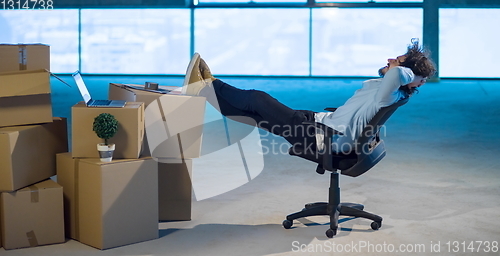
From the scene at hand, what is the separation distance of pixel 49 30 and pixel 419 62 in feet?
35.8

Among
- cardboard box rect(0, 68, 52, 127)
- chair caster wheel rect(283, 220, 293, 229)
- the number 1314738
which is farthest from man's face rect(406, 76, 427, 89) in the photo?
the number 1314738

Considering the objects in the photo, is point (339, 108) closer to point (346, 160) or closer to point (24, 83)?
point (346, 160)

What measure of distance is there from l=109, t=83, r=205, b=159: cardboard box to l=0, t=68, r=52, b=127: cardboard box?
45cm

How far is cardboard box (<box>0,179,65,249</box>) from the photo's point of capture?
252 centimetres

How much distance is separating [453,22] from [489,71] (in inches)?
48.5

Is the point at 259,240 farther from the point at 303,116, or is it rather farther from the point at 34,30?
the point at 34,30

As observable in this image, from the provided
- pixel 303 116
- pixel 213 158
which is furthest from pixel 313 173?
pixel 303 116

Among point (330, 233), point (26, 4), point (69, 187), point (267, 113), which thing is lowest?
point (330, 233)

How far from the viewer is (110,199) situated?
2506 millimetres

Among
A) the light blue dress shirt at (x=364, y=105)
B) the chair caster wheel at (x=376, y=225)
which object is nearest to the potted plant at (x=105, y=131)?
the light blue dress shirt at (x=364, y=105)

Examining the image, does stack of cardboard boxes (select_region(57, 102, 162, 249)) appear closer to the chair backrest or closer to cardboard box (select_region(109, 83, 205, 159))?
cardboard box (select_region(109, 83, 205, 159))

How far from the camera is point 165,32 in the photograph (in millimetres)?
11977

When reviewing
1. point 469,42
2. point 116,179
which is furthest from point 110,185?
point 469,42
